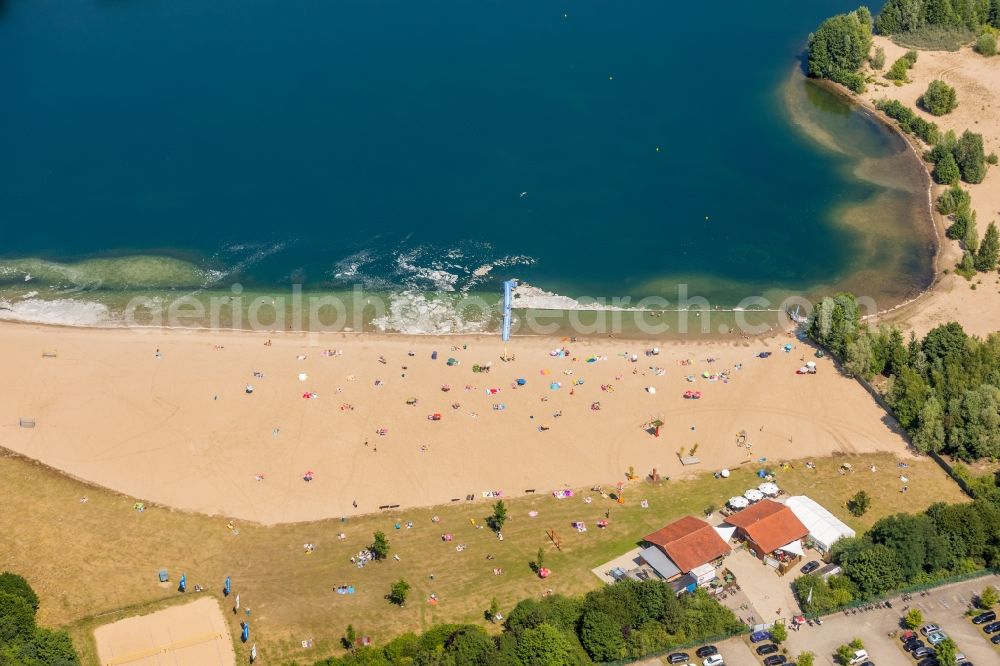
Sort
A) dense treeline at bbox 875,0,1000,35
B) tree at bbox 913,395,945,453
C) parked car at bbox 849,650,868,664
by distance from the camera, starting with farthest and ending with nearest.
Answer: dense treeline at bbox 875,0,1000,35, tree at bbox 913,395,945,453, parked car at bbox 849,650,868,664

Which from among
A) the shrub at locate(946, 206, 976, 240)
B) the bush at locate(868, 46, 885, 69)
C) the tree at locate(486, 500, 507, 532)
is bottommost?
the tree at locate(486, 500, 507, 532)

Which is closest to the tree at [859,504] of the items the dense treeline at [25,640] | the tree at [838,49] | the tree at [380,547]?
the tree at [380,547]

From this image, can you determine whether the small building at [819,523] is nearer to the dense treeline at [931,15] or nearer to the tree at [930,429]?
the tree at [930,429]

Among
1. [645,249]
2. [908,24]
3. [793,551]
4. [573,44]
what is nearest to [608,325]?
[645,249]

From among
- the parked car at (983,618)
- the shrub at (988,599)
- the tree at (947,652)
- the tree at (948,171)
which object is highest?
the tree at (948,171)

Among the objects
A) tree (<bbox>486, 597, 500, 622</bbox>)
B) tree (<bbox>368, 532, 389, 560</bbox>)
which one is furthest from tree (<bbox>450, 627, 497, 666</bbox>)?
tree (<bbox>368, 532, 389, 560</bbox>)

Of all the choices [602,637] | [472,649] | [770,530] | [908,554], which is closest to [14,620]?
[472,649]

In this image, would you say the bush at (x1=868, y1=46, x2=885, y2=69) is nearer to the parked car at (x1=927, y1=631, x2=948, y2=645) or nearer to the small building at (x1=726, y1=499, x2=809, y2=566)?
the small building at (x1=726, y1=499, x2=809, y2=566)
